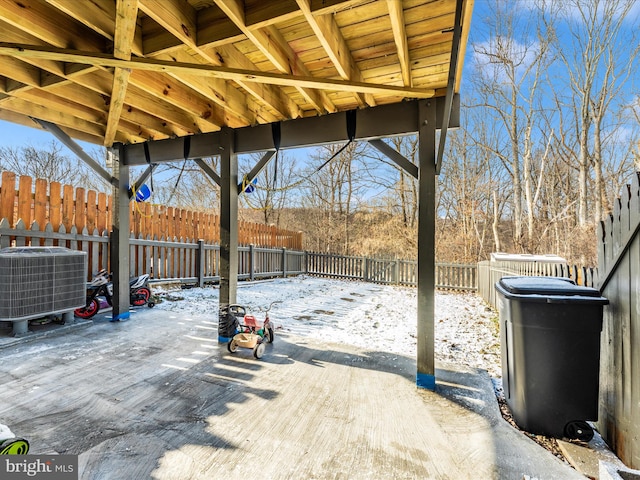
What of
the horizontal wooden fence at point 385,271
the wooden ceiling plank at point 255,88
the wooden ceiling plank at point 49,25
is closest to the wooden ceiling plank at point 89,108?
the wooden ceiling plank at point 49,25

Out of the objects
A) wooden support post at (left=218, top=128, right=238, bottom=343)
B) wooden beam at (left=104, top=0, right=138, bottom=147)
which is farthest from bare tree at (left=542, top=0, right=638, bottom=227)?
wooden beam at (left=104, top=0, right=138, bottom=147)

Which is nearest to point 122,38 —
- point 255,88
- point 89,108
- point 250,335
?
point 255,88

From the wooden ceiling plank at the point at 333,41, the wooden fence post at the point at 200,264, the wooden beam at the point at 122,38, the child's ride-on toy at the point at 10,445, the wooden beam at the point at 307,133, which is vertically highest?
the wooden ceiling plank at the point at 333,41

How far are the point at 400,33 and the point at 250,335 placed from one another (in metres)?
3.01

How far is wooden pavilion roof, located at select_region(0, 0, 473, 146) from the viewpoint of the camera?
6.10 feet

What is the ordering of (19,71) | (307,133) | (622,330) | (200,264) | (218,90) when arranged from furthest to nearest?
(200,264) → (307,133) → (218,90) → (19,71) → (622,330)

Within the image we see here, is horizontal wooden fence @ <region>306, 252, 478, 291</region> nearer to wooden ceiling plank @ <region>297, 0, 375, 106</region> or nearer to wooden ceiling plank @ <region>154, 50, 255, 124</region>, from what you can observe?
wooden ceiling plank @ <region>154, 50, 255, 124</region>

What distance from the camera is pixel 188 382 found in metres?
2.50

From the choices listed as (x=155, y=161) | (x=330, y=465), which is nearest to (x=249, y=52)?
(x=155, y=161)

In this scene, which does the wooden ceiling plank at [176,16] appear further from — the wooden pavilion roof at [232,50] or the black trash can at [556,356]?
the black trash can at [556,356]

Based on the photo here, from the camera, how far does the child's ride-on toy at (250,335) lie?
10.2 feet

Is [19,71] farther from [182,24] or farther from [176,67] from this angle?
[182,24]

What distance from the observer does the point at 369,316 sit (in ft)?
17.1

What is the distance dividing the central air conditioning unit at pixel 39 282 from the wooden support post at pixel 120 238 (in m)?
0.37
